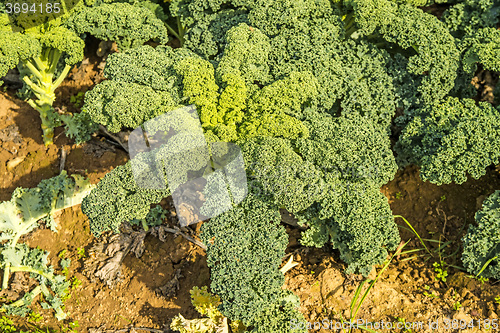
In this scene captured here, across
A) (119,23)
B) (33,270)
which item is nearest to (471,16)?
(119,23)

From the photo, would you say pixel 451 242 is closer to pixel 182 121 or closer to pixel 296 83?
pixel 296 83

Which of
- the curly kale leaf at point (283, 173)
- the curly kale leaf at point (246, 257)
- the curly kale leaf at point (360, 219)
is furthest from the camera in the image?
the curly kale leaf at point (360, 219)

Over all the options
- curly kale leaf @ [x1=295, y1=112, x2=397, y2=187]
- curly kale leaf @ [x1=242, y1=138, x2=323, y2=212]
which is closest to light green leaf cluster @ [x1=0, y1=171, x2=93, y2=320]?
curly kale leaf @ [x1=242, y1=138, x2=323, y2=212]

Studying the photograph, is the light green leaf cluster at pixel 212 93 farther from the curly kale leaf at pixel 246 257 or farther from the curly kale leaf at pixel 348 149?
the curly kale leaf at pixel 246 257

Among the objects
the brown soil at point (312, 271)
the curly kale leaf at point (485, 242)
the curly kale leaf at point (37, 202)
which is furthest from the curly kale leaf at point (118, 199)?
the curly kale leaf at point (485, 242)

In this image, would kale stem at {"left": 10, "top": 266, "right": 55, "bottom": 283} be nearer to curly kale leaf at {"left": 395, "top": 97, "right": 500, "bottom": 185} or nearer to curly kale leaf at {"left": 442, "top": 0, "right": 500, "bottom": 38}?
curly kale leaf at {"left": 395, "top": 97, "right": 500, "bottom": 185}

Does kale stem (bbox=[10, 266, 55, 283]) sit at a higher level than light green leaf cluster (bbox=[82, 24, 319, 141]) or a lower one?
lower

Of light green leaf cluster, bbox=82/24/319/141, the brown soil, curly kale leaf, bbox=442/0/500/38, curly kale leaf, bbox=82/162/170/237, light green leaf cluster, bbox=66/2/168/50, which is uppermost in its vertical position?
curly kale leaf, bbox=442/0/500/38

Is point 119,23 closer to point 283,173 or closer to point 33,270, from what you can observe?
point 283,173

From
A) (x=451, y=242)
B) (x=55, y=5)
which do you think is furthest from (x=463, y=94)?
(x=55, y=5)
